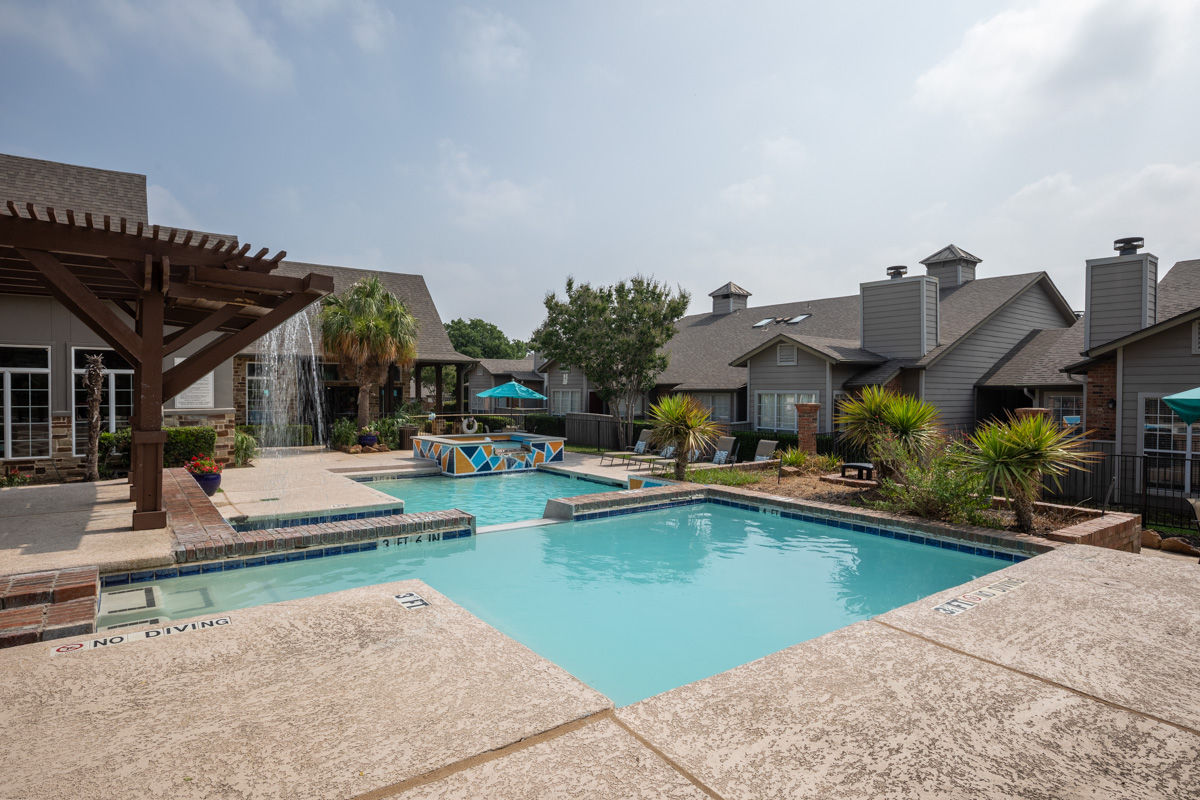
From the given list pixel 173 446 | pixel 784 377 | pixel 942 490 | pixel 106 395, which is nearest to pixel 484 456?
pixel 173 446

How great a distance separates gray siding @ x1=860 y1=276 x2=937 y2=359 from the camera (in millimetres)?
18172

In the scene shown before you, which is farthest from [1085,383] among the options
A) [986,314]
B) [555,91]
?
[555,91]

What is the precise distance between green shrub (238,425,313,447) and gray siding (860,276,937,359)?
765 inches

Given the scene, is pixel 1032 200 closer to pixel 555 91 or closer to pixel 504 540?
pixel 555 91

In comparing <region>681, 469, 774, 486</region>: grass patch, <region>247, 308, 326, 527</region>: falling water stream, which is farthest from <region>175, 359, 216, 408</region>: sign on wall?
<region>681, 469, 774, 486</region>: grass patch

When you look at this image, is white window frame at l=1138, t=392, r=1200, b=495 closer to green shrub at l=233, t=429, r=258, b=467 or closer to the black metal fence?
the black metal fence

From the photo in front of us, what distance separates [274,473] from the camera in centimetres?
1413

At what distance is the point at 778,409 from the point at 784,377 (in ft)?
3.52

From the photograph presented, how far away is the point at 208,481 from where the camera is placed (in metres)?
10.9

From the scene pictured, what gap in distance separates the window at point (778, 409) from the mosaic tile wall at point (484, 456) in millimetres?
6527

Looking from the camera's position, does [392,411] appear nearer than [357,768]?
No

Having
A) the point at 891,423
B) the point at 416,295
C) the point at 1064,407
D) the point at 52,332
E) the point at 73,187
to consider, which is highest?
the point at 73,187

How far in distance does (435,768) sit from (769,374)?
18122 millimetres

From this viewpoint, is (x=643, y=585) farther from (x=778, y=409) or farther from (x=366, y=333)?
(x=366, y=333)
